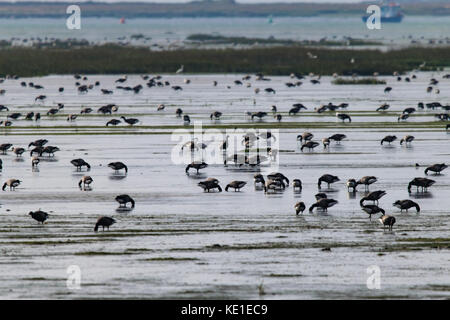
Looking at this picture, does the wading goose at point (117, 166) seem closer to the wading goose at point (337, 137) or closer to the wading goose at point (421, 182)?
the wading goose at point (421, 182)

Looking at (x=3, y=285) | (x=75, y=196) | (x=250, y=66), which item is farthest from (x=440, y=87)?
(x=3, y=285)

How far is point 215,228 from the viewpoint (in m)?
25.6

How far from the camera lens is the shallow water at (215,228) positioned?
65.5 ft

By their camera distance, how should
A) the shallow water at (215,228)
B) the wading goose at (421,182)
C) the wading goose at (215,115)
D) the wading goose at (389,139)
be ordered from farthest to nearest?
the wading goose at (215,115) → the wading goose at (389,139) → the wading goose at (421,182) → the shallow water at (215,228)

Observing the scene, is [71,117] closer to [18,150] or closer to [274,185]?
[18,150]

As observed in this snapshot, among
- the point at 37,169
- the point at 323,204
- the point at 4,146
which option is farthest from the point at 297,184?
the point at 4,146

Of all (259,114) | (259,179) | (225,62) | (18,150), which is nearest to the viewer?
(259,179)

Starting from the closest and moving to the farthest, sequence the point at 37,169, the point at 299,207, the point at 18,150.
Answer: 1. the point at 299,207
2. the point at 37,169
3. the point at 18,150

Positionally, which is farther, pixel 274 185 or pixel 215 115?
pixel 215 115

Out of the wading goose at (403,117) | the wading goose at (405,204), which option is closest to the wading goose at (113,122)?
the wading goose at (403,117)

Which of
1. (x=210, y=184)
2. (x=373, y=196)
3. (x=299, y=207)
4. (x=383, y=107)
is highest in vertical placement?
(x=383, y=107)

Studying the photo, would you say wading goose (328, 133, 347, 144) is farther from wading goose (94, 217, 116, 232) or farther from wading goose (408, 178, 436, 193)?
wading goose (94, 217, 116, 232)

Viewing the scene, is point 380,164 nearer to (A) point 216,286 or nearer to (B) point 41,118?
(A) point 216,286

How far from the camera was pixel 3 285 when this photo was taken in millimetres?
19750
